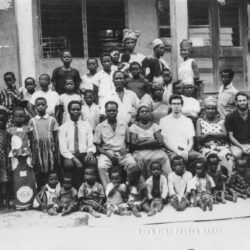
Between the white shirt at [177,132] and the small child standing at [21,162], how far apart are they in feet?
6.38

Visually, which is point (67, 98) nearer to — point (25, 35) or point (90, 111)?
point (90, 111)

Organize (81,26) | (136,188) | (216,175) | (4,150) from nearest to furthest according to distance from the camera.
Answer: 1. (136,188)
2. (4,150)
3. (216,175)
4. (81,26)

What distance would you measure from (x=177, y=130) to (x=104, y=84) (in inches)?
53.8

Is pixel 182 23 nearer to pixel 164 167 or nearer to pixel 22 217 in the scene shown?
pixel 164 167

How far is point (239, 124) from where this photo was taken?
24.2ft

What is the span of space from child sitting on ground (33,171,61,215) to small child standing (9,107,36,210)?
0.15 meters

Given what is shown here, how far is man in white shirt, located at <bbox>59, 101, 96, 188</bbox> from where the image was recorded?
22.3 feet

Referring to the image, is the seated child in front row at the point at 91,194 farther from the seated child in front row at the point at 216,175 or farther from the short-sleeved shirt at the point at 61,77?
the short-sleeved shirt at the point at 61,77

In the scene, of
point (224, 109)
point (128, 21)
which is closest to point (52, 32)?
point (128, 21)

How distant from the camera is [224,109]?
8.00 m

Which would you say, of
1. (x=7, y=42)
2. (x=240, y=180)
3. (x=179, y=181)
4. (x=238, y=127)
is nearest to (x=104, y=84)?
(x=179, y=181)

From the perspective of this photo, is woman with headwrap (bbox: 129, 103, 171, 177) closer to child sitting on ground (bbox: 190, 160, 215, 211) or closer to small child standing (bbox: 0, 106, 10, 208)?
child sitting on ground (bbox: 190, 160, 215, 211)

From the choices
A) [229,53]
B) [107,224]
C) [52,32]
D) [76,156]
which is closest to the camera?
[107,224]

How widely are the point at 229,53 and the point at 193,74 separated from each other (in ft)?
12.8
